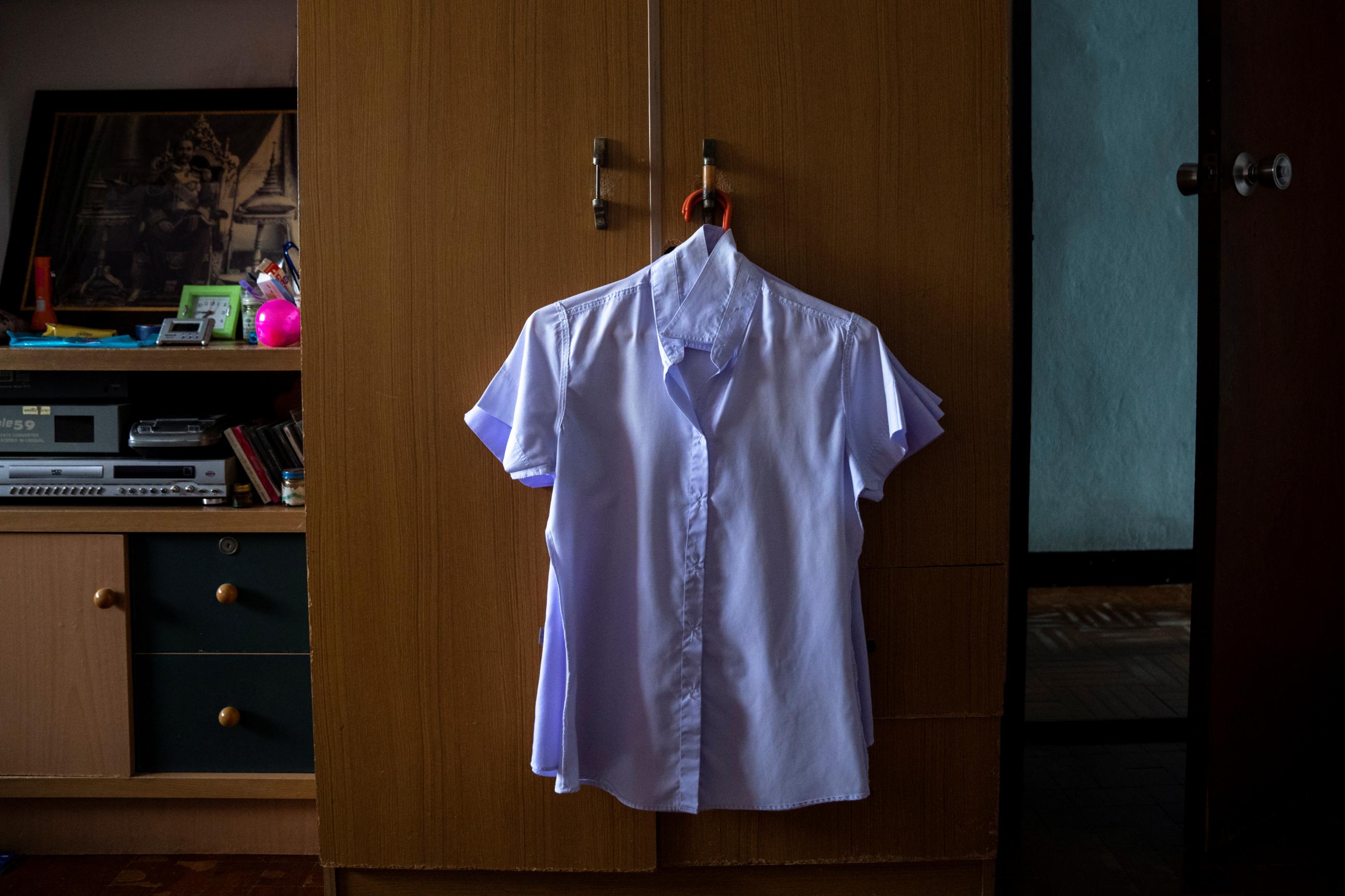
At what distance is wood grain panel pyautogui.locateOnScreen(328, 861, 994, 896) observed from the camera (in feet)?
5.67

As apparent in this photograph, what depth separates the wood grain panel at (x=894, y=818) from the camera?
5.51 ft

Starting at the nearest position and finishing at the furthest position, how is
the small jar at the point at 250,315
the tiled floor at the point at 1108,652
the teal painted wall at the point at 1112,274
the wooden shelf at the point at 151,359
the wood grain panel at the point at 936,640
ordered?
the wood grain panel at the point at 936,640 < the wooden shelf at the point at 151,359 < the small jar at the point at 250,315 < the tiled floor at the point at 1108,652 < the teal painted wall at the point at 1112,274

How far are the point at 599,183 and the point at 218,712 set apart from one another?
128 centimetres

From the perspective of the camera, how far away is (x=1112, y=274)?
3324 mm

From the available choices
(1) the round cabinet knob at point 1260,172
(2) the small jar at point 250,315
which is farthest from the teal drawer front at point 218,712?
(1) the round cabinet knob at point 1260,172

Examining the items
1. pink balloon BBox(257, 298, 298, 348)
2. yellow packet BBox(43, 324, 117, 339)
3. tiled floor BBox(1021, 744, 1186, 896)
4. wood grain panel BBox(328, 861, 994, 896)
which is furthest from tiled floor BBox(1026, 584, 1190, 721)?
yellow packet BBox(43, 324, 117, 339)

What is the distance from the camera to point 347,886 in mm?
1723

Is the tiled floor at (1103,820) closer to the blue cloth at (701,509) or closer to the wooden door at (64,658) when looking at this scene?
the blue cloth at (701,509)

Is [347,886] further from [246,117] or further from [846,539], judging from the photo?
[246,117]

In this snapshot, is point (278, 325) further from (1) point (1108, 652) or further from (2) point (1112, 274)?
(2) point (1112, 274)

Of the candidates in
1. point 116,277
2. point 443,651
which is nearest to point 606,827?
point 443,651

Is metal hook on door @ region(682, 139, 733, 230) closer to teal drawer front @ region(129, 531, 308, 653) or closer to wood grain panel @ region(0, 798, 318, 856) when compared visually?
teal drawer front @ region(129, 531, 308, 653)

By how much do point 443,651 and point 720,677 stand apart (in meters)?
0.48

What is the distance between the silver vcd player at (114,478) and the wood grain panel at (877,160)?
3.36ft
